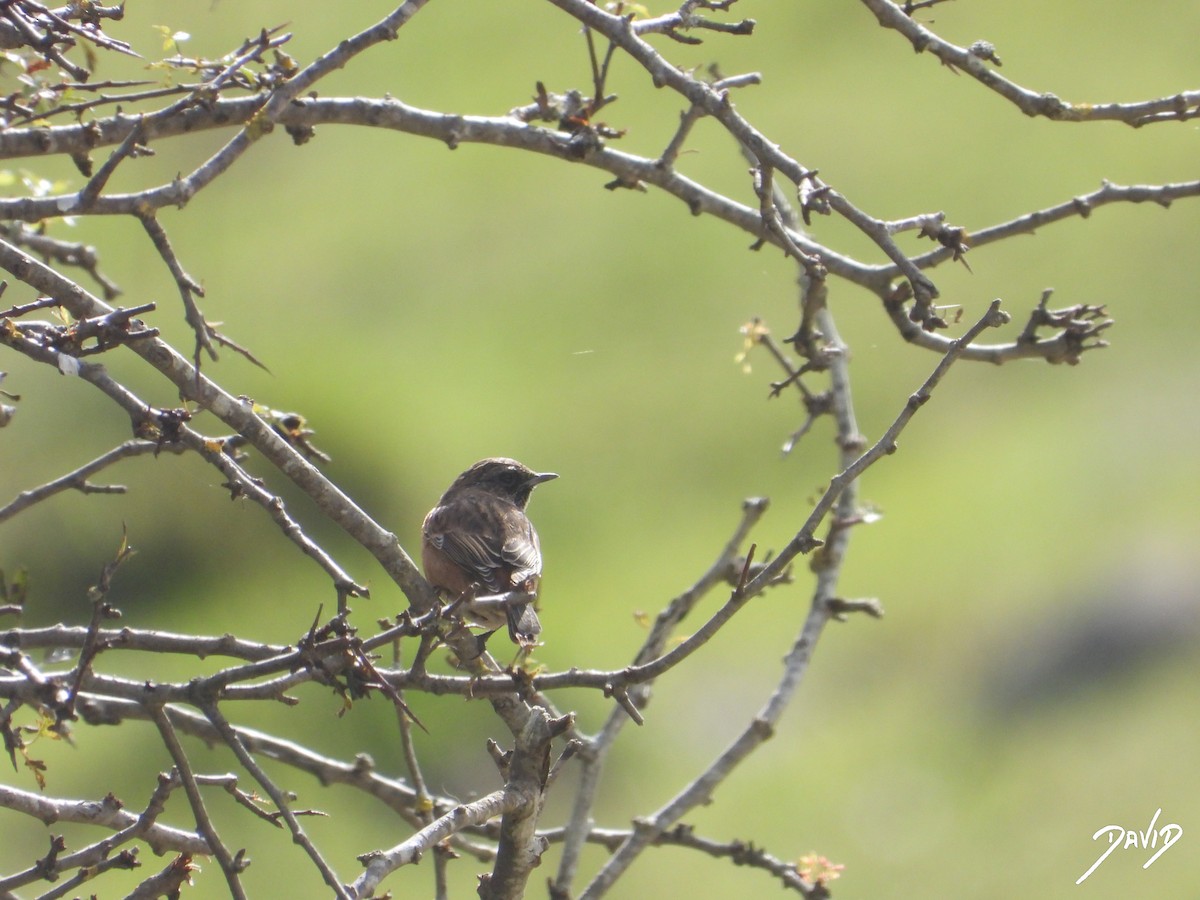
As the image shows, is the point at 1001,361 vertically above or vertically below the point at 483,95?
below

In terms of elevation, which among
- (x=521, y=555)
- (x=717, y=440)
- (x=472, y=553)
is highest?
(x=717, y=440)

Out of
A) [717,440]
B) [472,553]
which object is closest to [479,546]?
[472,553]

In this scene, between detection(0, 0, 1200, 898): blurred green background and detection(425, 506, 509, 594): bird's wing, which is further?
detection(0, 0, 1200, 898): blurred green background

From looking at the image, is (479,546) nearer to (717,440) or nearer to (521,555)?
(521,555)

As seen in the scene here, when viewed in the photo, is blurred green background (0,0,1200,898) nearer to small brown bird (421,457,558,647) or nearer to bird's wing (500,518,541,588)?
small brown bird (421,457,558,647)

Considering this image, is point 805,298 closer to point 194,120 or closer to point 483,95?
point 194,120

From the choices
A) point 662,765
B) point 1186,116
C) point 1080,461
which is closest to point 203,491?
point 662,765

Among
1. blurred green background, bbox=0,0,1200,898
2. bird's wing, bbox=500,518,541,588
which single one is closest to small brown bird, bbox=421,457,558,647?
bird's wing, bbox=500,518,541,588

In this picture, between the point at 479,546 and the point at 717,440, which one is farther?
the point at 717,440

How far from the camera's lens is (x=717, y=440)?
655 inches

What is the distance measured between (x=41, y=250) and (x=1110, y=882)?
928 centimetres

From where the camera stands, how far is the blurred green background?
12672mm

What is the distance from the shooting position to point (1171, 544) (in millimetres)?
14570

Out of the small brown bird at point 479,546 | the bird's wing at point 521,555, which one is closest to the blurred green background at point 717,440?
the small brown bird at point 479,546
